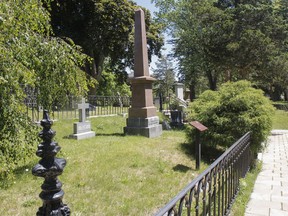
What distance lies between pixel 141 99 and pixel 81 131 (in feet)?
8.50

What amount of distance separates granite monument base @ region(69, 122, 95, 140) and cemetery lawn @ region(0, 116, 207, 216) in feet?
2.13

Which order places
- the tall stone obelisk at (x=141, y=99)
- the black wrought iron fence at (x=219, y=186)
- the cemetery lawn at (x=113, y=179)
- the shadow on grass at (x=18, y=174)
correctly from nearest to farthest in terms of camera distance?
the black wrought iron fence at (x=219, y=186)
the cemetery lawn at (x=113, y=179)
the shadow on grass at (x=18, y=174)
the tall stone obelisk at (x=141, y=99)

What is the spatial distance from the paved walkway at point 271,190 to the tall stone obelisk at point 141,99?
3966 millimetres

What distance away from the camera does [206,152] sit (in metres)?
7.90

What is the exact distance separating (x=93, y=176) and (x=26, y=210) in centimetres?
155

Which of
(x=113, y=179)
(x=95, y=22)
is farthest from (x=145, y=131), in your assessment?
(x=95, y=22)

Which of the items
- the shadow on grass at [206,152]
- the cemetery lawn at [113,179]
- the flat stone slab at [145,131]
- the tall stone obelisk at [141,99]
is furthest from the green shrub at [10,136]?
the tall stone obelisk at [141,99]

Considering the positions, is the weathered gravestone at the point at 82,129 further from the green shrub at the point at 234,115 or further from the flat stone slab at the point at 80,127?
the green shrub at the point at 234,115

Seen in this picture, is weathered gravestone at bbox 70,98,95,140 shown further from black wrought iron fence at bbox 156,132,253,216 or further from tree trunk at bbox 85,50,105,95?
tree trunk at bbox 85,50,105,95

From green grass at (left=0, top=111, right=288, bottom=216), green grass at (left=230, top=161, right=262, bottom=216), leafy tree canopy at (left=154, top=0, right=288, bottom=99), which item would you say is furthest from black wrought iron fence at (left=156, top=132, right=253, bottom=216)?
leafy tree canopy at (left=154, top=0, right=288, bottom=99)

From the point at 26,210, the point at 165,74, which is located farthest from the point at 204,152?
the point at 165,74

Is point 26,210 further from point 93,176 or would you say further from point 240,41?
point 240,41

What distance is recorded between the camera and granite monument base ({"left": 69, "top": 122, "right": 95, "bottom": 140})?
8.74 metres

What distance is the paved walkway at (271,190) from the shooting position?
4.03m
